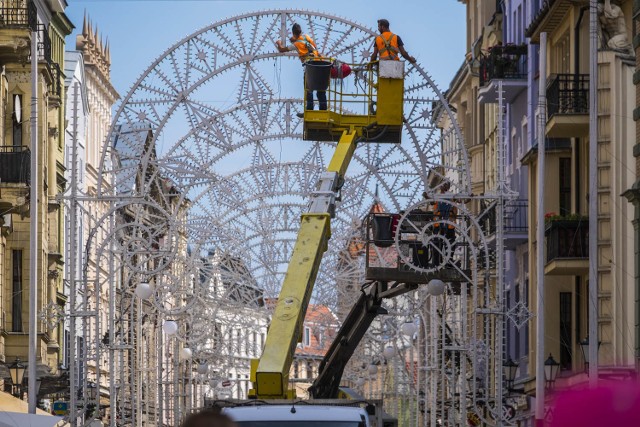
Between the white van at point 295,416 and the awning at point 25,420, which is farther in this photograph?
the awning at point 25,420

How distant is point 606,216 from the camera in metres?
33.0

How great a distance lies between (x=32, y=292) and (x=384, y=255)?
1483cm

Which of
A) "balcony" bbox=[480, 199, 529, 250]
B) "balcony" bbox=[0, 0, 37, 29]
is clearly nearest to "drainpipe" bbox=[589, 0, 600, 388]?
"balcony" bbox=[0, 0, 37, 29]

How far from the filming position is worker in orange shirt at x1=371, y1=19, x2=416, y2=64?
28922 mm

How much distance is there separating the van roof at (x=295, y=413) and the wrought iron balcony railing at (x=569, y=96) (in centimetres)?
2094

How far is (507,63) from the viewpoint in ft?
158

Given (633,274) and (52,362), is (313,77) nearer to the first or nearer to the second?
(633,274)

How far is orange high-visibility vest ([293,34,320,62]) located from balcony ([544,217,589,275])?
345 inches

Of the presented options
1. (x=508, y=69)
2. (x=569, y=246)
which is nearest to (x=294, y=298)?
(x=569, y=246)

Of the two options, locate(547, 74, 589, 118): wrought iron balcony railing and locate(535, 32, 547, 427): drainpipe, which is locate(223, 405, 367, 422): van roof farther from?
locate(547, 74, 589, 118): wrought iron balcony railing

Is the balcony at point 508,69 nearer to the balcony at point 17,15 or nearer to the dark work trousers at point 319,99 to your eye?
the balcony at point 17,15

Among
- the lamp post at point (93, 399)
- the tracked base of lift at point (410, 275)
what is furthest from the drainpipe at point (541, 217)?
the lamp post at point (93, 399)

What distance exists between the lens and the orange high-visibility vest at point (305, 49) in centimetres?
2875

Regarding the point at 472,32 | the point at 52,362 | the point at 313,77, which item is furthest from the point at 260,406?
the point at 472,32
